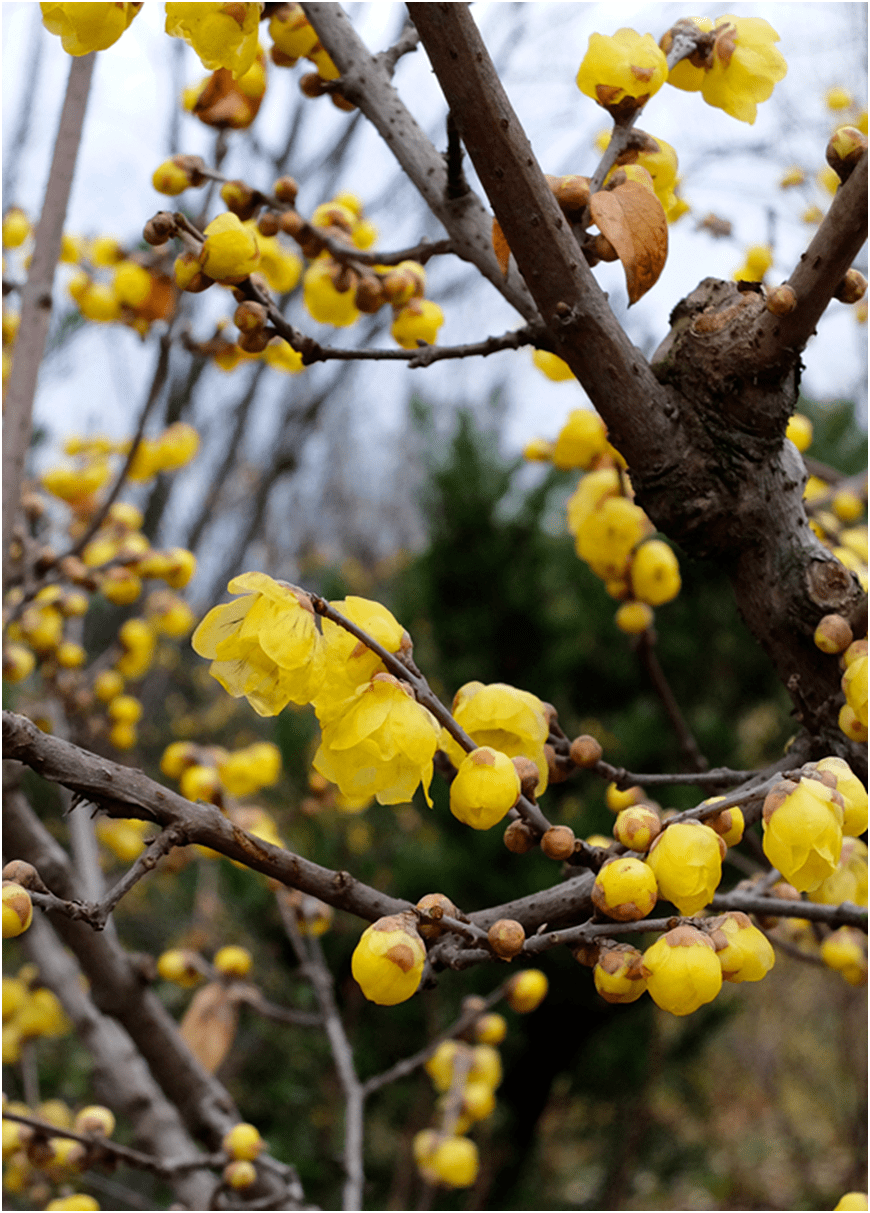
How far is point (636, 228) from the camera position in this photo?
0.74m

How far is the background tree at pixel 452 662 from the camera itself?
2.12ft

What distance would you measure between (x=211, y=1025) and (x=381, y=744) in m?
1.25

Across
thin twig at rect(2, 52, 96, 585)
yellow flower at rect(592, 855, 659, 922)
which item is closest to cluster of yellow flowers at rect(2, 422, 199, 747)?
thin twig at rect(2, 52, 96, 585)

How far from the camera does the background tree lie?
65cm

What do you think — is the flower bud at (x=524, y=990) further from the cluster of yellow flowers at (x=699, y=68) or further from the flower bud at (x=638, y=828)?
the cluster of yellow flowers at (x=699, y=68)

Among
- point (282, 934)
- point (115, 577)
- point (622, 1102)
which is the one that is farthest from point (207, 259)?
point (622, 1102)

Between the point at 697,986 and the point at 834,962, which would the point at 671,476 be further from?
the point at 834,962

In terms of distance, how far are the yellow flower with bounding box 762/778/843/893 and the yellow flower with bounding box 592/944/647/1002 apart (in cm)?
12

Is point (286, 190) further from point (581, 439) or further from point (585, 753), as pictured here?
point (585, 753)

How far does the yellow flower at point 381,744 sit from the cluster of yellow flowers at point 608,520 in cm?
61

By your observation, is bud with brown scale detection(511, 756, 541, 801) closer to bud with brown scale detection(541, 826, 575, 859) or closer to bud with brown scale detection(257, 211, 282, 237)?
bud with brown scale detection(541, 826, 575, 859)

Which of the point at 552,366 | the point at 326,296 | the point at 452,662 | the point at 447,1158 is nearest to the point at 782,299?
the point at 552,366

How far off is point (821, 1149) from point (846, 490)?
470cm

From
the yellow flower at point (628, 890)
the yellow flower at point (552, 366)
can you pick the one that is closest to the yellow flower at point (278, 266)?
the yellow flower at point (552, 366)
